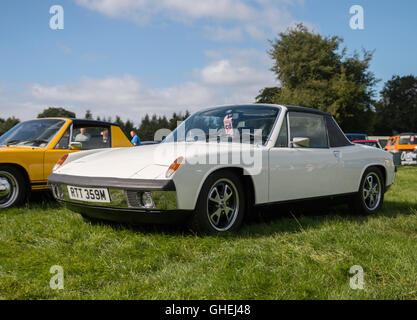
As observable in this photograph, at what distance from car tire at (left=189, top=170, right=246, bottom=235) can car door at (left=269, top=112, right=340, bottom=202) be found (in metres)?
0.44

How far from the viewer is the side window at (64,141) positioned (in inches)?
251

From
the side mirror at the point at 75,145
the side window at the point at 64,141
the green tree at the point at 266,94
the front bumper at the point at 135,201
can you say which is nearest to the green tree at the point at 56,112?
the green tree at the point at 266,94

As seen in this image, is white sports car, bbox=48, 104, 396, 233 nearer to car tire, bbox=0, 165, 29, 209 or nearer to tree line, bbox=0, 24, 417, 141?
car tire, bbox=0, 165, 29, 209

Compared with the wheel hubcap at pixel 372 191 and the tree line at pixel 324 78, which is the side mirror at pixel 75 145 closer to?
the wheel hubcap at pixel 372 191

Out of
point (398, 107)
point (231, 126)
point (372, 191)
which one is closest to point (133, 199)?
point (231, 126)

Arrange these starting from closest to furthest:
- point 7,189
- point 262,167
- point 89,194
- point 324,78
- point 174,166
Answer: point 174,166
point 89,194
point 262,167
point 7,189
point 324,78

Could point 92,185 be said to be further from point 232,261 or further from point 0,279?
point 232,261

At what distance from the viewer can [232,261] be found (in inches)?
126

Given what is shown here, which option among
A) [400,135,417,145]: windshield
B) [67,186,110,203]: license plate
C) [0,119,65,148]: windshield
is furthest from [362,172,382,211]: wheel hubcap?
[400,135,417,145]: windshield

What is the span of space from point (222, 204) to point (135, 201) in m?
0.86

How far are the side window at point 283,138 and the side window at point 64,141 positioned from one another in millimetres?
3428

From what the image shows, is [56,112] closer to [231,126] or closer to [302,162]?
[231,126]

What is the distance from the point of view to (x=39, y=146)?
631cm
